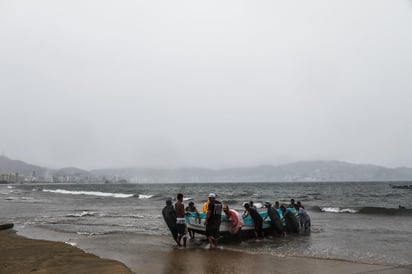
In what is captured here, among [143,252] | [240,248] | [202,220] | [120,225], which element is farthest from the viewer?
[120,225]

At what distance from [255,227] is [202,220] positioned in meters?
2.41

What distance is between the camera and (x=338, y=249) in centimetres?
1280

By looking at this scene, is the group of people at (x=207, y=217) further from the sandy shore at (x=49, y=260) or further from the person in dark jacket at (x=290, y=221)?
the person in dark jacket at (x=290, y=221)

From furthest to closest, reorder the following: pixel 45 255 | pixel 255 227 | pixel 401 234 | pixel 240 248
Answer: pixel 401 234
pixel 255 227
pixel 240 248
pixel 45 255

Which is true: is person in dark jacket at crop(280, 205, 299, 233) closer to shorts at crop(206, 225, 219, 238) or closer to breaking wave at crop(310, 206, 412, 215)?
shorts at crop(206, 225, 219, 238)

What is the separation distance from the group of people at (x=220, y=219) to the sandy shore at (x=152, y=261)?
617 millimetres

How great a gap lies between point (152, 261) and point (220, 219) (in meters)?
2.88

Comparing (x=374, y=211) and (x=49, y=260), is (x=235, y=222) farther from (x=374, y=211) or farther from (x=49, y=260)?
(x=374, y=211)

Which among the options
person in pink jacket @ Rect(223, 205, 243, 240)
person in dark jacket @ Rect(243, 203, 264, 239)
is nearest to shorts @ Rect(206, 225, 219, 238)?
person in pink jacket @ Rect(223, 205, 243, 240)

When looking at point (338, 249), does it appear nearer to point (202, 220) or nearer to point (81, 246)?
point (202, 220)

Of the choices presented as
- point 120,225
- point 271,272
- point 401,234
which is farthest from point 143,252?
point 401,234

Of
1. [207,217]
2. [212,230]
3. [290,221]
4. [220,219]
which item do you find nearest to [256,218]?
[290,221]

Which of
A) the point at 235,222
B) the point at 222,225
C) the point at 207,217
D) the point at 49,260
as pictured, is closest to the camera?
the point at 49,260

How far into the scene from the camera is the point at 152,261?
10.4m
